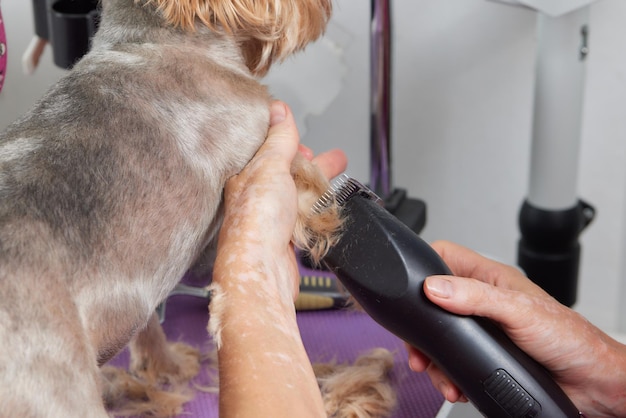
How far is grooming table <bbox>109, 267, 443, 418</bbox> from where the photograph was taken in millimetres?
936

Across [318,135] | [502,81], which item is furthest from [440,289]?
[318,135]

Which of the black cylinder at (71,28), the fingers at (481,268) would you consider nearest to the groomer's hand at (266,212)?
the fingers at (481,268)

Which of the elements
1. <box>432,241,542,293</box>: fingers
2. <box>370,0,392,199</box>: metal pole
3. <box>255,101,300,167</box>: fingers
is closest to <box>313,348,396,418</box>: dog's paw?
<box>432,241,542,293</box>: fingers

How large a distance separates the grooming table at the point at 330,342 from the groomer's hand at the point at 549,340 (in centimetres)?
6

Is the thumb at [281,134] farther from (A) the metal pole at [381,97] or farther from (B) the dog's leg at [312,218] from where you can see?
(A) the metal pole at [381,97]

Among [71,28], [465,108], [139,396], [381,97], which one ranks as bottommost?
[139,396]

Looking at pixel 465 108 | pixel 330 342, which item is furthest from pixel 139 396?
pixel 465 108

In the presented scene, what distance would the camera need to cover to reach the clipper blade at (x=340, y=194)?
2.72 feet

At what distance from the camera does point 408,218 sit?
132cm

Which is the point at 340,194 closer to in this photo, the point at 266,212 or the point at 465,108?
Answer: the point at 266,212

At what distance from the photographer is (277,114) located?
884 millimetres

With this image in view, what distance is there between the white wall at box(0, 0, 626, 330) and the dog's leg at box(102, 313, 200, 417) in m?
0.57

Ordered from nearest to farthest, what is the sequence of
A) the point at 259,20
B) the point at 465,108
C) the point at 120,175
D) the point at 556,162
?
the point at 120,175 → the point at 259,20 → the point at 556,162 → the point at 465,108

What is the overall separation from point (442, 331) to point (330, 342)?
0.33 m
